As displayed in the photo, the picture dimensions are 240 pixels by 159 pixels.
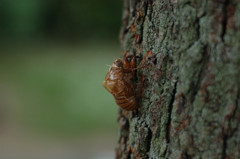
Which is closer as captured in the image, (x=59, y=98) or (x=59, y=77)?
(x=59, y=98)

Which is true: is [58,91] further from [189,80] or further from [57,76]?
[189,80]

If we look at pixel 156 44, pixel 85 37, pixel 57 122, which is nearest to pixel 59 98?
pixel 57 122

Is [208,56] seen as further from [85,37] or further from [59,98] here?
[85,37]

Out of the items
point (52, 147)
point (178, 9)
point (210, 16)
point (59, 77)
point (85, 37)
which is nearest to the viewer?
point (210, 16)

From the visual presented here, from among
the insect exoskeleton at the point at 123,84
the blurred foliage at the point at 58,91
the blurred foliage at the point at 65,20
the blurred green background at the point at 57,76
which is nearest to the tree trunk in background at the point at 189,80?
the insect exoskeleton at the point at 123,84

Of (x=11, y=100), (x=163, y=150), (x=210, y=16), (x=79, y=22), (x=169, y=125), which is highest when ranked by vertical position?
(x=79, y=22)

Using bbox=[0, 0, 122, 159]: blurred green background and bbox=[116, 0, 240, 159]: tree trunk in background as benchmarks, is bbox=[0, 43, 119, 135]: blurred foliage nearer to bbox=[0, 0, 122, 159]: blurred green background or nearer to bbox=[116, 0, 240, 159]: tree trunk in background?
bbox=[0, 0, 122, 159]: blurred green background

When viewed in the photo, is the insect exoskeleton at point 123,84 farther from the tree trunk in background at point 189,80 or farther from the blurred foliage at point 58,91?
the blurred foliage at point 58,91

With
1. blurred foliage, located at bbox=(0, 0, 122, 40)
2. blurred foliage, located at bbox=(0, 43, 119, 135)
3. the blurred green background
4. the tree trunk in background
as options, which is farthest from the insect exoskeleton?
blurred foliage, located at bbox=(0, 0, 122, 40)

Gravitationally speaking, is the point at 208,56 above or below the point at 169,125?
above
